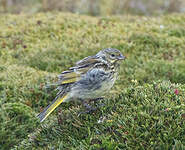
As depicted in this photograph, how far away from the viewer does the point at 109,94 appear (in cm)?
677

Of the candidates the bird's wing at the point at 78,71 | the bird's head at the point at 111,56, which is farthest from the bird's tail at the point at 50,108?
the bird's head at the point at 111,56

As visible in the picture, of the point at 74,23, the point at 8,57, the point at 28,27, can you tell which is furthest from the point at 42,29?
the point at 8,57

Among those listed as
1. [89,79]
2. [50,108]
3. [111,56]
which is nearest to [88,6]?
[111,56]

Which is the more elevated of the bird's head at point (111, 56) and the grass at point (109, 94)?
the bird's head at point (111, 56)

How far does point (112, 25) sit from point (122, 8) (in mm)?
3423

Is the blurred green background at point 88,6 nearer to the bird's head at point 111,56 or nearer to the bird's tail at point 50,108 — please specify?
the bird's head at point 111,56

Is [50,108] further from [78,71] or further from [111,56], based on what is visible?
[111,56]

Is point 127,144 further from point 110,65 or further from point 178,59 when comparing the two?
point 178,59

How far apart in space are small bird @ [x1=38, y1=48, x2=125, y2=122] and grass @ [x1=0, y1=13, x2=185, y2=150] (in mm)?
212

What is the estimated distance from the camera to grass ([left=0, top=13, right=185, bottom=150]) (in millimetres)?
4117

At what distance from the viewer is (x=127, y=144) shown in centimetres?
397

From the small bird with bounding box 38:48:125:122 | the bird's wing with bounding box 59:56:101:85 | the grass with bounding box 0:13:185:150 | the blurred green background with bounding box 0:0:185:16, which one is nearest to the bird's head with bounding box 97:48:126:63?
the small bird with bounding box 38:48:125:122

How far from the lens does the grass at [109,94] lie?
Result: 4117 mm

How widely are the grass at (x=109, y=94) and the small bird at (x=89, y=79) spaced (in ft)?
0.70
